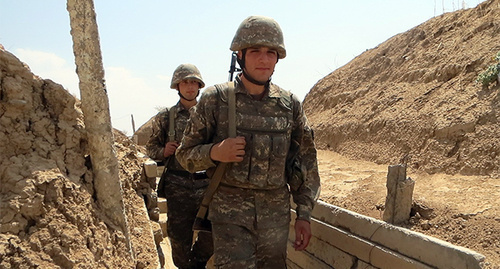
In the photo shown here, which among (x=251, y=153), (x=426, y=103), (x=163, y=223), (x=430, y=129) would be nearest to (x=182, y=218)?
(x=251, y=153)

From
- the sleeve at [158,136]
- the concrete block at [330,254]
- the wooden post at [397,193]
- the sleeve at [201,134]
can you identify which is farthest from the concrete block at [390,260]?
the sleeve at [158,136]

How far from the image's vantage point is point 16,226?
2.03 m

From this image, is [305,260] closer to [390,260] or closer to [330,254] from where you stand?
[330,254]

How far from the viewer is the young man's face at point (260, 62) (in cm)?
255

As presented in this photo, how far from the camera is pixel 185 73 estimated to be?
13.3 feet

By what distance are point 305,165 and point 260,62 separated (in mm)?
792

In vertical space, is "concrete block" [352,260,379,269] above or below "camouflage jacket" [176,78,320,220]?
below

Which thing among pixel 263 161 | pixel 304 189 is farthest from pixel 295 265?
pixel 263 161

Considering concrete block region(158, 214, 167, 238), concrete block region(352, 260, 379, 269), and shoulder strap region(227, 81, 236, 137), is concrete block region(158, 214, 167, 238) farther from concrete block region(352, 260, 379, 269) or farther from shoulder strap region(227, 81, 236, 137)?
shoulder strap region(227, 81, 236, 137)

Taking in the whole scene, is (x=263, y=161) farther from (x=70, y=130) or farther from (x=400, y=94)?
(x=400, y=94)

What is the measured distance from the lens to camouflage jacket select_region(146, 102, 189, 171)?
12.8 ft

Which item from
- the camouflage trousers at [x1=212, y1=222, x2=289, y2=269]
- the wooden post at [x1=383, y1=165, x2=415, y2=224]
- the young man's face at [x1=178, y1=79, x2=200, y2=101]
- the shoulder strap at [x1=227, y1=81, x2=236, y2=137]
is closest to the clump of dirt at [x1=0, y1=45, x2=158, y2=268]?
the camouflage trousers at [x1=212, y1=222, x2=289, y2=269]

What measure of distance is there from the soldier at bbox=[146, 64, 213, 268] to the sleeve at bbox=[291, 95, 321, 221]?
→ 1094mm

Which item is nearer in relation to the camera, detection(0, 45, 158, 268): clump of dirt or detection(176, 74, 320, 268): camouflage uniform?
detection(0, 45, 158, 268): clump of dirt
